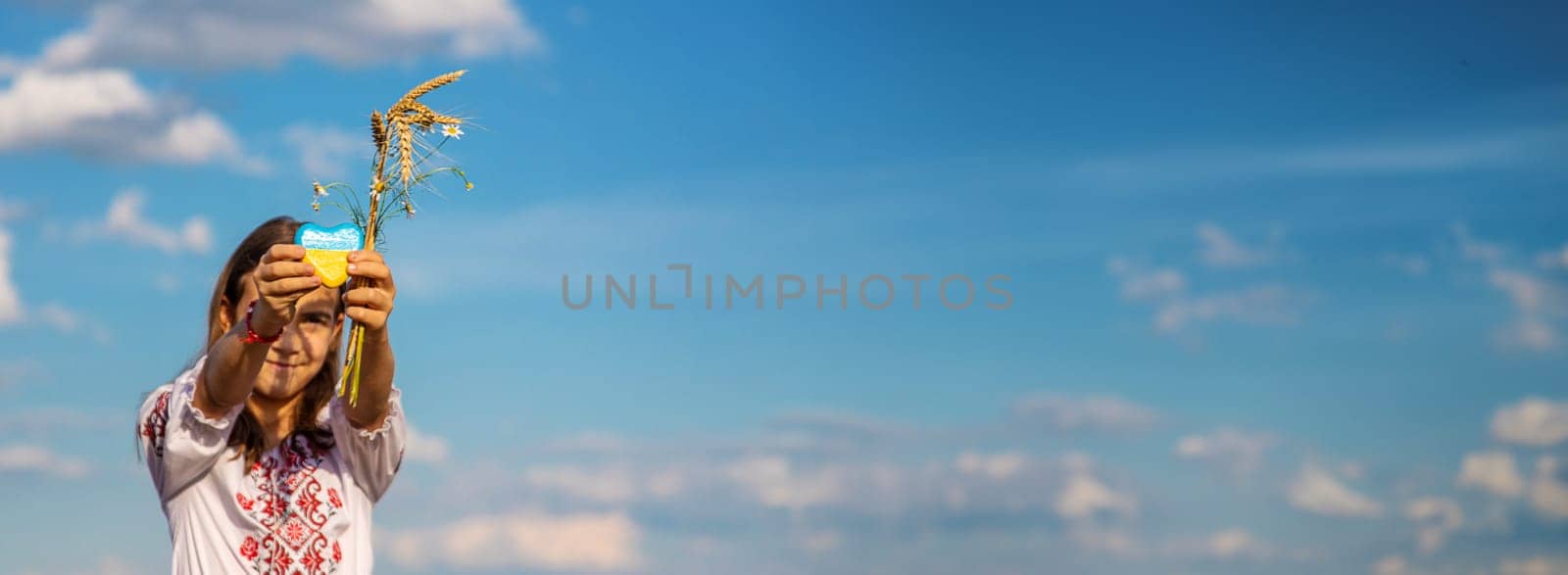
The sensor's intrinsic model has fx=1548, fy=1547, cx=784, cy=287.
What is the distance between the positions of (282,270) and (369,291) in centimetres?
32

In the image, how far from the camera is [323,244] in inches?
201

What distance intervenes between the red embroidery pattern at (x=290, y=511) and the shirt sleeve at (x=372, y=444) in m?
0.13

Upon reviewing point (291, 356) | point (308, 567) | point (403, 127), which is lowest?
point (308, 567)

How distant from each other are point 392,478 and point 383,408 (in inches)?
14.5

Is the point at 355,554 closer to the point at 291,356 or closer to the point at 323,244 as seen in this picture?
the point at 291,356

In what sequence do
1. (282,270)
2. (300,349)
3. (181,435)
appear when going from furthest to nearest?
(300,349)
(181,435)
(282,270)

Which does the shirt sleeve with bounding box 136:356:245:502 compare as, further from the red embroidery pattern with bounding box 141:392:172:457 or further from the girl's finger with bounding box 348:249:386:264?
the girl's finger with bounding box 348:249:386:264

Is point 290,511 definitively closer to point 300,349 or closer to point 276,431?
point 276,431

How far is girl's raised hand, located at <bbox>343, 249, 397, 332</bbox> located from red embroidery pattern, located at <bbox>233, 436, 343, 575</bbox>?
77 cm

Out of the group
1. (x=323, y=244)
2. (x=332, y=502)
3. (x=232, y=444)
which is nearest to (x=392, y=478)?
(x=332, y=502)

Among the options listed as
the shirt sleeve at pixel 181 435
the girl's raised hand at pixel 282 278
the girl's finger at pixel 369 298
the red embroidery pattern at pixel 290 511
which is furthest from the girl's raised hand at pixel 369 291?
the red embroidery pattern at pixel 290 511

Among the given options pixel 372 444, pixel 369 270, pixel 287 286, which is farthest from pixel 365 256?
pixel 372 444

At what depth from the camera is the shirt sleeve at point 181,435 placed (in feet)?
17.0

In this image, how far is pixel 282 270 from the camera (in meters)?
4.83
